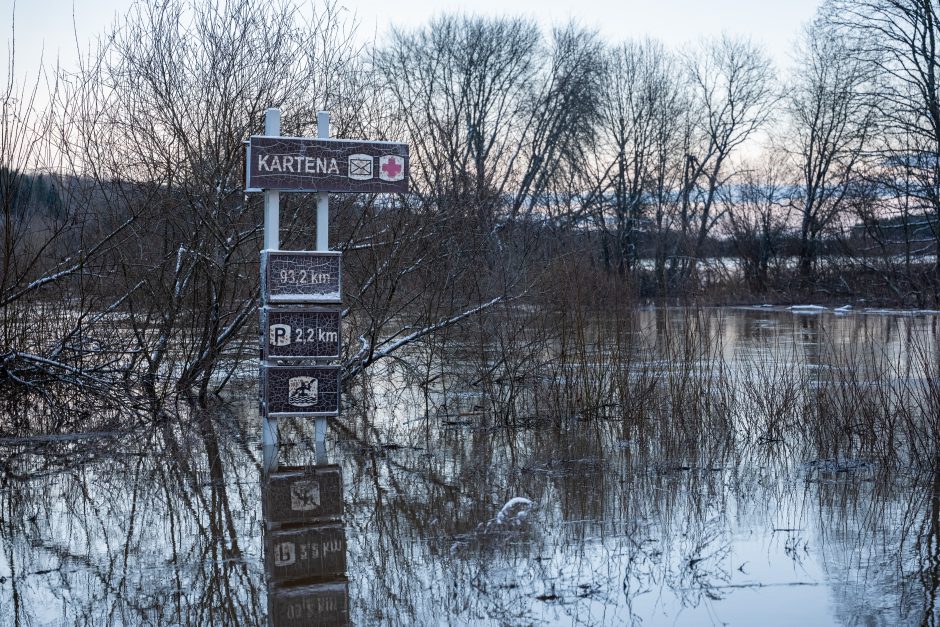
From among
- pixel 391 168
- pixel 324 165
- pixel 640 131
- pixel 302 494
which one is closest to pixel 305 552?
pixel 302 494

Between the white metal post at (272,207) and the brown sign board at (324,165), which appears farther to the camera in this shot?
the white metal post at (272,207)

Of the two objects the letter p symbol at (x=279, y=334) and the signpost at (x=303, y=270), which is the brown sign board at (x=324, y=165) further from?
the letter p symbol at (x=279, y=334)

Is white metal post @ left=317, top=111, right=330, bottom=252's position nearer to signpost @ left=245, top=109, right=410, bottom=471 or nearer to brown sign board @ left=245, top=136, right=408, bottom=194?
signpost @ left=245, top=109, right=410, bottom=471

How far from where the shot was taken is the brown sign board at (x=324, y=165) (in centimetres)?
716

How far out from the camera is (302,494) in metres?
6.27

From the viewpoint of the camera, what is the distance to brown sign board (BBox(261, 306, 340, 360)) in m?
7.28

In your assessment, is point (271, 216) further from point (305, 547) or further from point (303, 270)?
point (305, 547)

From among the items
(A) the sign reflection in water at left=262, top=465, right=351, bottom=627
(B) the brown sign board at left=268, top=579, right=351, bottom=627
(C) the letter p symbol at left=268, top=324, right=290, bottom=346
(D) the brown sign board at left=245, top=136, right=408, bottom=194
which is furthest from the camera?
(C) the letter p symbol at left=268, top=324, right=290, bottom=346

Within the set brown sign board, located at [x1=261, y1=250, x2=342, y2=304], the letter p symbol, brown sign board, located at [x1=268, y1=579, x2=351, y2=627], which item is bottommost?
brown sign board, located at [x1=268, y1=579, x2=351, y2=627]

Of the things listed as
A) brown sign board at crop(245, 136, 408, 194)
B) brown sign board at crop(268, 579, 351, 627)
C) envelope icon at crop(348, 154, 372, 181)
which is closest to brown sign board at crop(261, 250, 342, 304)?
brown sign board at crop(245, 136, 408, 194)

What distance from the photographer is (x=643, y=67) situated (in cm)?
4541

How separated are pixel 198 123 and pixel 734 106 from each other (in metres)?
40.8

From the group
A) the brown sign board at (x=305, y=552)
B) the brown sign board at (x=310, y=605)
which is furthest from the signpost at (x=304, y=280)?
the brown sign board at (x=310, y=605)

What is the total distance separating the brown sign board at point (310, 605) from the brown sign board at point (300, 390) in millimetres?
2953
